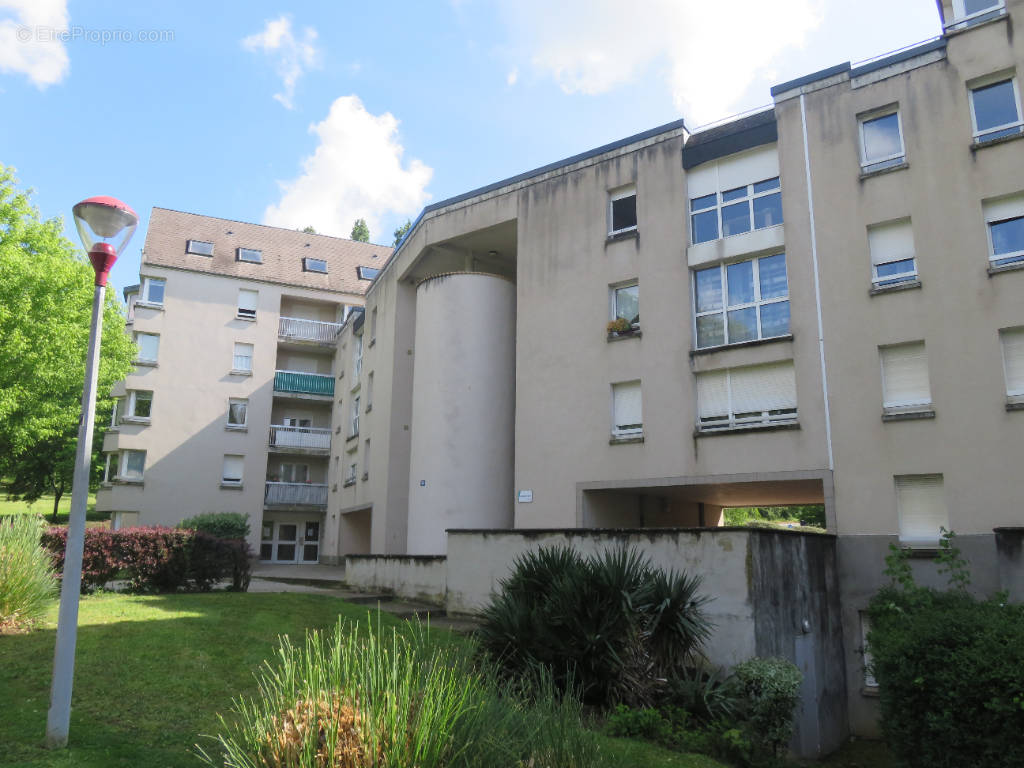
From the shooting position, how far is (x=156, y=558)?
1535 cm

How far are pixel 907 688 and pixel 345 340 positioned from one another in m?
31.8

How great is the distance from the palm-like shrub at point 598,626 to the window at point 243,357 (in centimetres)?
3002

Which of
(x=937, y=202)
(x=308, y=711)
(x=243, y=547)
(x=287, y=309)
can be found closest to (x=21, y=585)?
(x=243, y=547)

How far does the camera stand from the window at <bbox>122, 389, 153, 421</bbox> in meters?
34.6

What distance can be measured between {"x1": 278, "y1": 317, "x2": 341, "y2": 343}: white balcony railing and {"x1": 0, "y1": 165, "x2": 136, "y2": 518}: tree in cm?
1371

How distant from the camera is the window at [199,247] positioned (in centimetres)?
3775

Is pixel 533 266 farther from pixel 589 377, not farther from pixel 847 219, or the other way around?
pixel 847 219

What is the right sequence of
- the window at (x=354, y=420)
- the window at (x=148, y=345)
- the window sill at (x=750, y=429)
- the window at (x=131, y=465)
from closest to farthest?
the window sill at (x=750, y=429), the window at (x=354, y=420), the window at (x=131, y=465), the window at (x=148, y=345)

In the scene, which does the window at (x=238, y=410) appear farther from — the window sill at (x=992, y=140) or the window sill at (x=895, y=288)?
the window sill at (x=992, y=140)

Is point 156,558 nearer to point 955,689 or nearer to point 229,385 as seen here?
point 955,689

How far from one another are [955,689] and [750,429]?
30.1 ft

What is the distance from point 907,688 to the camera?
8.45m

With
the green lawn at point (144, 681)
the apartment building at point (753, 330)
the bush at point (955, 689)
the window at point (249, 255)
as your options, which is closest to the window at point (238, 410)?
the window at point (249, 255)

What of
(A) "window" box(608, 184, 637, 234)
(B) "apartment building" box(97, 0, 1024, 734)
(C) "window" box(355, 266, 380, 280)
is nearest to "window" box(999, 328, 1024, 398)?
(B) "apartment building" box(97, 0, 1024, 734)
